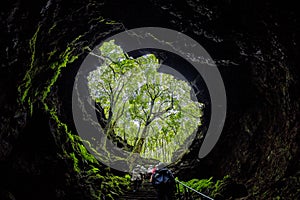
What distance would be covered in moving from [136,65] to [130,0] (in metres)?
6.71

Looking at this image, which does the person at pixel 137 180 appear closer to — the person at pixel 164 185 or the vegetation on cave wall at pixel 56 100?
the vegetation on cave wall at pixel 56 100

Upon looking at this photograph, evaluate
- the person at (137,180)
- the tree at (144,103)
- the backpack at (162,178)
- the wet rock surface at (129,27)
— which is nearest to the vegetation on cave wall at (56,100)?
the wet rock surface at (129,27)

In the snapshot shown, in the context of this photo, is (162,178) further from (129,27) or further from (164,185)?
(129,27)

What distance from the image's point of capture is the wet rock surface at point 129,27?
4.68 meters

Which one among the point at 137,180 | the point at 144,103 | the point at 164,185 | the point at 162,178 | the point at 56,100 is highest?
the point at 144,103

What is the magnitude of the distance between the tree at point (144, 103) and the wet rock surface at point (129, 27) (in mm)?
3524

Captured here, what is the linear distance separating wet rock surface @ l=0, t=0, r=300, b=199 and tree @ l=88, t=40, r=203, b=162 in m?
3.52

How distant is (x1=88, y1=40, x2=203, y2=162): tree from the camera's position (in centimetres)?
1240

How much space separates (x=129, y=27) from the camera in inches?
290

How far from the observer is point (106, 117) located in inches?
522

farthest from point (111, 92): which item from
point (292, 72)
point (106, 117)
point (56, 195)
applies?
point (292, 72)

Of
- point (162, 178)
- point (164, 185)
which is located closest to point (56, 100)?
point (162, 178)

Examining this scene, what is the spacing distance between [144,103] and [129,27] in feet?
28.0

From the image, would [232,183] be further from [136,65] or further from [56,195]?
[136,65]
